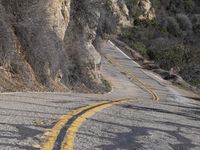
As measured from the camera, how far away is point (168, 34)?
8825 centimetres

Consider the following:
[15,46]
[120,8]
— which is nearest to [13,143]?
[15,46]

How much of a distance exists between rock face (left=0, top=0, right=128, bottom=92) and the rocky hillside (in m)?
27.8

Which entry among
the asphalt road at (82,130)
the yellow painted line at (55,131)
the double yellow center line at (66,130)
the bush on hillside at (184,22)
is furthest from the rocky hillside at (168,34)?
the yellow painted line at (55,131)

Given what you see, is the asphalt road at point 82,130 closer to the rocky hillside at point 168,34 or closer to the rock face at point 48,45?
the rock face at point 48,45

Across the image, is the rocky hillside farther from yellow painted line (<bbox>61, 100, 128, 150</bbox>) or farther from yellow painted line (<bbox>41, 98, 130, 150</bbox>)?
yellow painted line (<bbox>41, 98, 130, 150</bbox>)

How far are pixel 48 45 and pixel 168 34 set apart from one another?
67.0 meters

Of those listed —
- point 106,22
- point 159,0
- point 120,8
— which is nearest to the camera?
point 106,22

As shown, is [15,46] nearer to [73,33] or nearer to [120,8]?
[73,33]

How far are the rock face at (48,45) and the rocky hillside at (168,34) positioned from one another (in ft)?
91.0

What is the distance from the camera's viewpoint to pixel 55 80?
2384cm

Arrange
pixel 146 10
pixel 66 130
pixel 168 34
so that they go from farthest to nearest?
1. pixel 146 10
2. pixel 168 34
3. pixel 66 130

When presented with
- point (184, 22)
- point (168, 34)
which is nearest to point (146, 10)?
point (184, 22)

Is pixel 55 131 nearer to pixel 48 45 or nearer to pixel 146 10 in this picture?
pixel 48 45

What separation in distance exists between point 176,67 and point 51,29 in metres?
40.1
